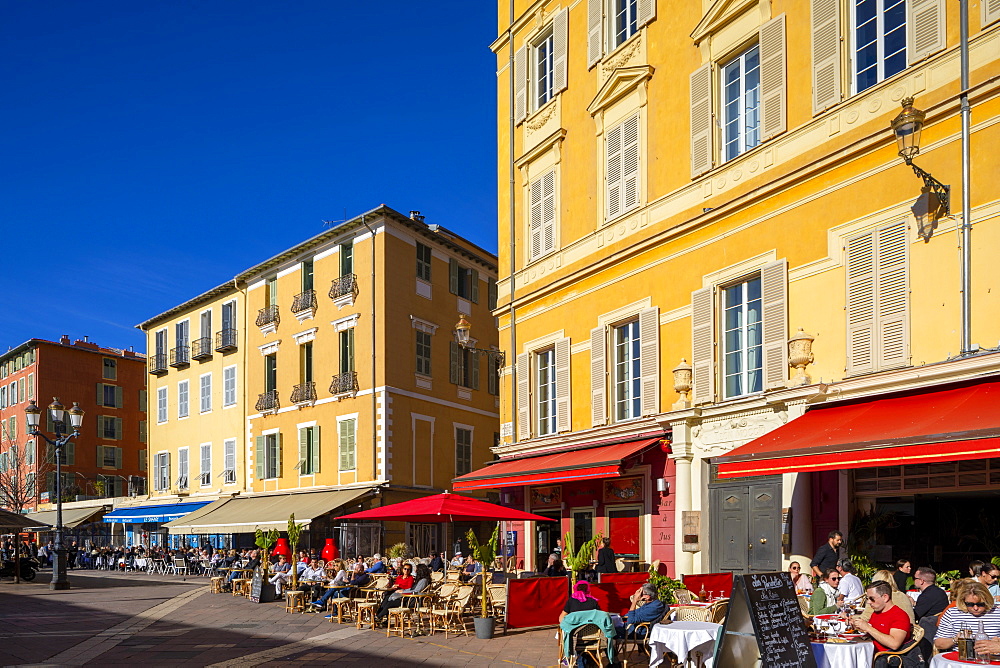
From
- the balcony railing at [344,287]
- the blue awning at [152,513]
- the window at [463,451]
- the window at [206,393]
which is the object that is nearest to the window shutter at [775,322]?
the balcony railing at [344,287]

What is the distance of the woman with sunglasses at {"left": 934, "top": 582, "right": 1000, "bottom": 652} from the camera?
23.7 feet

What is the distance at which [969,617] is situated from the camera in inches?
289

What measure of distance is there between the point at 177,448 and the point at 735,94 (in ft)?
99.4

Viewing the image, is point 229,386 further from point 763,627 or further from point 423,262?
point 763,627

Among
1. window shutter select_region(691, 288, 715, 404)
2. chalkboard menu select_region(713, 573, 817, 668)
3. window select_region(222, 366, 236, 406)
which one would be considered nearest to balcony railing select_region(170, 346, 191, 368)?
window select_region(222, 366, 236, 406)

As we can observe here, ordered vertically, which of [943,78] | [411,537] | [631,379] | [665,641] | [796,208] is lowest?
[411,537]

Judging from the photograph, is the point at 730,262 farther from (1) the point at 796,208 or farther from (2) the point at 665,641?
(2) the point at 665,641

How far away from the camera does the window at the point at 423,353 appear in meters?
30.5

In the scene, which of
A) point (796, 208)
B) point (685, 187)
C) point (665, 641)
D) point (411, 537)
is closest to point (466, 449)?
point (411, 537)

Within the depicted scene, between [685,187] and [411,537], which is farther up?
[685,187]

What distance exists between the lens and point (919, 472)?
38.6 ft

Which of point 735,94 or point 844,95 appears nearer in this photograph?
point 844,95

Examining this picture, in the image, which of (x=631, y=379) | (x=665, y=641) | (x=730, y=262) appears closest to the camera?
(x=665, y=641)

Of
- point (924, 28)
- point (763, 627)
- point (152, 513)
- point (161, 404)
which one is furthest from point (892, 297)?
point (161, 404)
